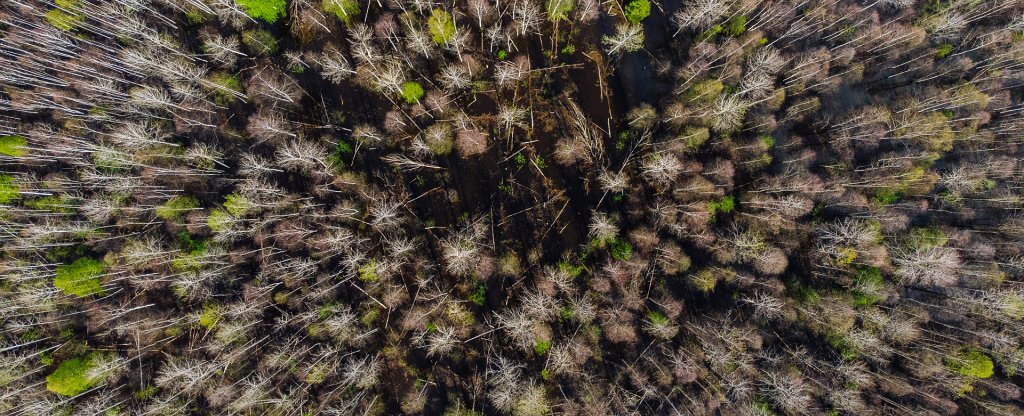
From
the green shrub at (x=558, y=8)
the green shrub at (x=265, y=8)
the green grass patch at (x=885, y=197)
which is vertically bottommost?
the green grass patch at (x=885, y=197)

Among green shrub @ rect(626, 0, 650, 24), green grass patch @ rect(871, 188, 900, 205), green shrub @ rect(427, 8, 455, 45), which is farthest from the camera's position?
green grass patch @ rect(871, 188, 900, 205)

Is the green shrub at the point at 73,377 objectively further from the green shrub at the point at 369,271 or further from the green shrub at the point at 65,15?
the green shrub at the point at 65,15

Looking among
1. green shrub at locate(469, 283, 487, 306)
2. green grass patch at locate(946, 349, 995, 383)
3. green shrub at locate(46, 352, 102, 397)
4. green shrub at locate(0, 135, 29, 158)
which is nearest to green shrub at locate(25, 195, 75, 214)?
green shrub at locate(0, 135, 29, 158)

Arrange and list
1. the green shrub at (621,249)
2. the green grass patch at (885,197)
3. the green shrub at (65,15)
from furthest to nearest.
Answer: the green grass patch at (885,197) < the green shrub at (621,249) < the green shrub at (65,15)

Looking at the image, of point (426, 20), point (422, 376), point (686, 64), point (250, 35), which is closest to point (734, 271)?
point (686, 64)

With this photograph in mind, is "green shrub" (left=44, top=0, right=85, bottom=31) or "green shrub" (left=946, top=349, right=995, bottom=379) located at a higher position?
"green shrub" (left=44, top=0, right=85, bottom=31)

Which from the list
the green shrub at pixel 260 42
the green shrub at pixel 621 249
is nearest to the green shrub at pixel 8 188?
the green shrub at pixel 260 42

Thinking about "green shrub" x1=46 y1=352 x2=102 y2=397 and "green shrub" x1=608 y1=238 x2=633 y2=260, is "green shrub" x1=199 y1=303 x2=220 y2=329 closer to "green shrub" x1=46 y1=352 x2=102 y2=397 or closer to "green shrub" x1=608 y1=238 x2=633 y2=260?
"green shrub" x1=46 y1=352 x2=102 y2=397
